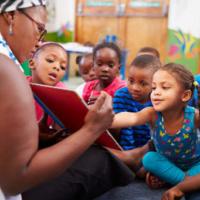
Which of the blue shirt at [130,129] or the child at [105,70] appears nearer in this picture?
the blue shirt at [130,129]

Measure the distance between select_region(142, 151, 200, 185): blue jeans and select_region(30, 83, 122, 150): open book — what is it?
338 mm

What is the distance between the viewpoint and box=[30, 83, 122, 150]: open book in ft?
2.85

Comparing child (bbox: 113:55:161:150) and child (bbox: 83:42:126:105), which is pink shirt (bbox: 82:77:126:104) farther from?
child (bbox: 113:55:161:150)

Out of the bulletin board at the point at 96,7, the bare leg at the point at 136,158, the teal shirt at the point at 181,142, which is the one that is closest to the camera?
the teal shirt at the point at 181,142

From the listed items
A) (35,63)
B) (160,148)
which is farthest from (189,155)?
(35,63)

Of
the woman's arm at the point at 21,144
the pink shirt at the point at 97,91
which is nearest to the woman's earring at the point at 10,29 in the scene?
the woman's arm at the point at 21,144

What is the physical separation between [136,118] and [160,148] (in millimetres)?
182

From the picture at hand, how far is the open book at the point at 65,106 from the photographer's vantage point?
2.85 ft

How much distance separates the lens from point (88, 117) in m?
0.75

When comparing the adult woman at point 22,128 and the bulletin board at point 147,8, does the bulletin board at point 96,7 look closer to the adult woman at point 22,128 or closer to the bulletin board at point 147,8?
the bulletin board at point 147,8

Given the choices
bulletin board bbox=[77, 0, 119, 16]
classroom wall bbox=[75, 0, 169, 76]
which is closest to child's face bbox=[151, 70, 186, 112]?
classroom wall bbox=[75, 0, 169, 76]

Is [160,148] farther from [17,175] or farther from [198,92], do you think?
[17,175]

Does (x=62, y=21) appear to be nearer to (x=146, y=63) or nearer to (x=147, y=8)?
(x=147, y=8)

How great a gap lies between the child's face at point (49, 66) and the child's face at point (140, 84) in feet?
1.24
